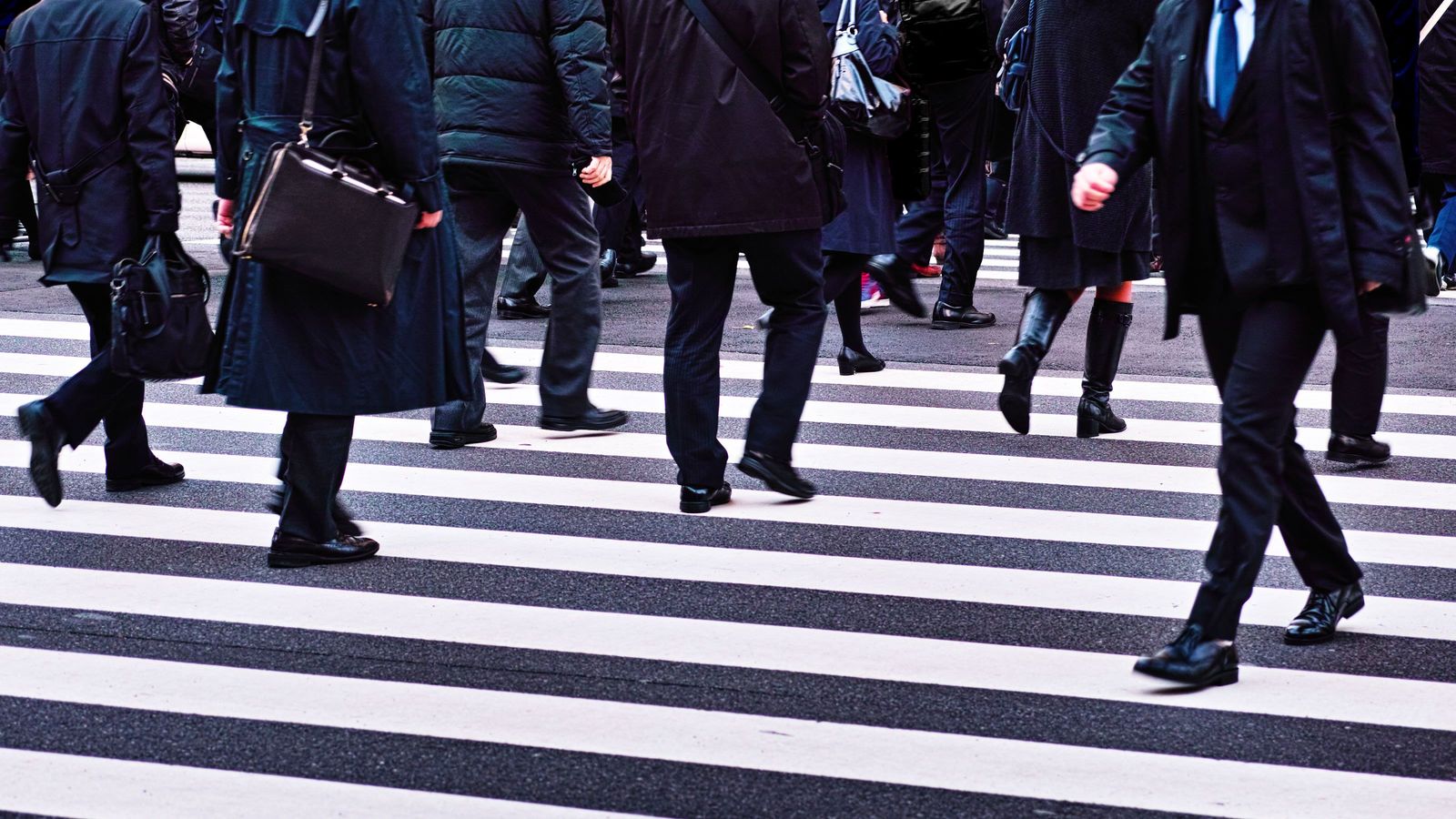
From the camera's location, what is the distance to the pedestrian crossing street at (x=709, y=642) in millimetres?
3924

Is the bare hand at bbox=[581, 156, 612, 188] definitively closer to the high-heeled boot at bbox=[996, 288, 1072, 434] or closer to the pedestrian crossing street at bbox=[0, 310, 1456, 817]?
the pedestrian crossing street at bbox=[0, 310, 1456, 817]

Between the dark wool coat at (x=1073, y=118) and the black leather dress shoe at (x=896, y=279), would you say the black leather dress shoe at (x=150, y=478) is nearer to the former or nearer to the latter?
the dark wool coat at (x=1073, y=118)

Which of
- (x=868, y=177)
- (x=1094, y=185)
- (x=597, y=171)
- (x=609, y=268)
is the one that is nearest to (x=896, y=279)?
(x=868, y=177)

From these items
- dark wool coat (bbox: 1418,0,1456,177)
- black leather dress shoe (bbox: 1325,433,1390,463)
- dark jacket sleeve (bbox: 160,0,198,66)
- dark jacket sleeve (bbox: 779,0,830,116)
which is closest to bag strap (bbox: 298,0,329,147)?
dark jacket sleeve (bbox: 779,0,830,116)

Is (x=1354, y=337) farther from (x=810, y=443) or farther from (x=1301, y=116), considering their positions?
(x=810, y=443)

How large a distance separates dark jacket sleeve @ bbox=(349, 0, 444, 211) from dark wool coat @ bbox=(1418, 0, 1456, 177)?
23.4 feet

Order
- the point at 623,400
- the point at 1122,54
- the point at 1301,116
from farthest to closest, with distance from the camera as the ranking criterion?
the point at 623,400 < the point at 1122,54 < the point at 1301,116

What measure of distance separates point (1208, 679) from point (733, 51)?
2521 millimetres

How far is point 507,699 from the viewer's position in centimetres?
441

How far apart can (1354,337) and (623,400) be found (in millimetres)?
4201

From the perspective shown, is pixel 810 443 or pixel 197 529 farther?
pixel 810 443

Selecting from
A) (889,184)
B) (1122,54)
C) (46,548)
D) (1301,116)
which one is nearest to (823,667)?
(1301,116)

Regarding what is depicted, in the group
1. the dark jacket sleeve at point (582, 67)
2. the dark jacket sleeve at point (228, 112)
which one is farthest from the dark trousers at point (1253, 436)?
the dark jacket sleeve at point (582, 67)

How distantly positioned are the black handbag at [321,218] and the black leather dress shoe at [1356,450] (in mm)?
3483
